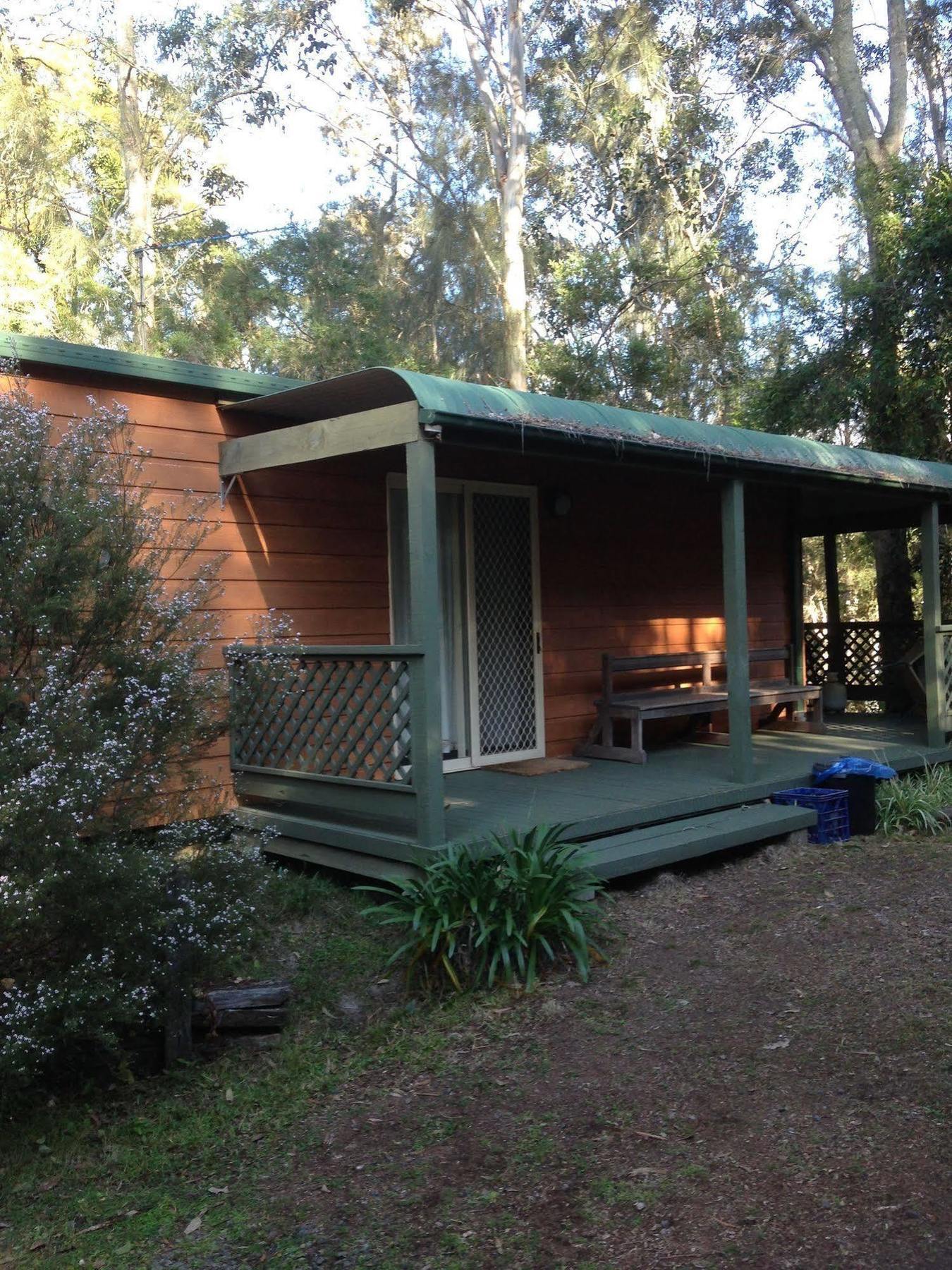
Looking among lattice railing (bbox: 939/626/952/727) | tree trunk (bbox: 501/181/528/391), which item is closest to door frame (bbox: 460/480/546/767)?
lattice railing (bbox: 939/626/952/727)

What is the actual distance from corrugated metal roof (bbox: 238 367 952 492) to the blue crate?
220cm

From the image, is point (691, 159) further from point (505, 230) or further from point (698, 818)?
point (698, 818)

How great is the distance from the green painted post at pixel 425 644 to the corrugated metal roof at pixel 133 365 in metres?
1.47

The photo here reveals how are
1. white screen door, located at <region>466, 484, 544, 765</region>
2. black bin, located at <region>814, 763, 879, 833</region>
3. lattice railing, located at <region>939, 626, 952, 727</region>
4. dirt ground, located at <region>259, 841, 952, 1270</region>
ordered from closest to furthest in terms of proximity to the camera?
dirt ground, located at <region>259, 841, 952, 1270</region>
black bin, located at <region>814, 763, 879, 833</region>
white screen door, located at <region>466, 484, 544, 765</region>
lattice railing, located at <region>939, 626, 952, 727</region>

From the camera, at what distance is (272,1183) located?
11.9ft

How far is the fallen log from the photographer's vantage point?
4.62 meters

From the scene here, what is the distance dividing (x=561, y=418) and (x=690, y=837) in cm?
250

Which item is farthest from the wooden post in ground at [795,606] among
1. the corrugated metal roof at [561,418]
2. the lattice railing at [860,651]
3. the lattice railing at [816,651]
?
the corrugated metal roof at [561,418]

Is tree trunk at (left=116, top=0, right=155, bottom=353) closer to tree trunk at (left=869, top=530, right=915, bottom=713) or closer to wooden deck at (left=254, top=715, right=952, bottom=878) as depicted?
tree trunk at (left=869, top=530, right=915, bottom=713)

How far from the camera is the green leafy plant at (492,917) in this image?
16.1 ft

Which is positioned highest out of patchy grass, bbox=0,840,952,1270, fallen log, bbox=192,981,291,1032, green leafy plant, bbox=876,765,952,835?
green leafy plant, bbox=876,765,952,835

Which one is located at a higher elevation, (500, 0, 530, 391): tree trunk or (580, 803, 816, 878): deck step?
(500, 0, 530, 391): tree trunk

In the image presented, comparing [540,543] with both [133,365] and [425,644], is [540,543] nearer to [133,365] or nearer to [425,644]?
[425,644]

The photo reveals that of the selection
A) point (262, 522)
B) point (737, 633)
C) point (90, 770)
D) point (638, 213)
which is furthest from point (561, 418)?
point (638, 213)
